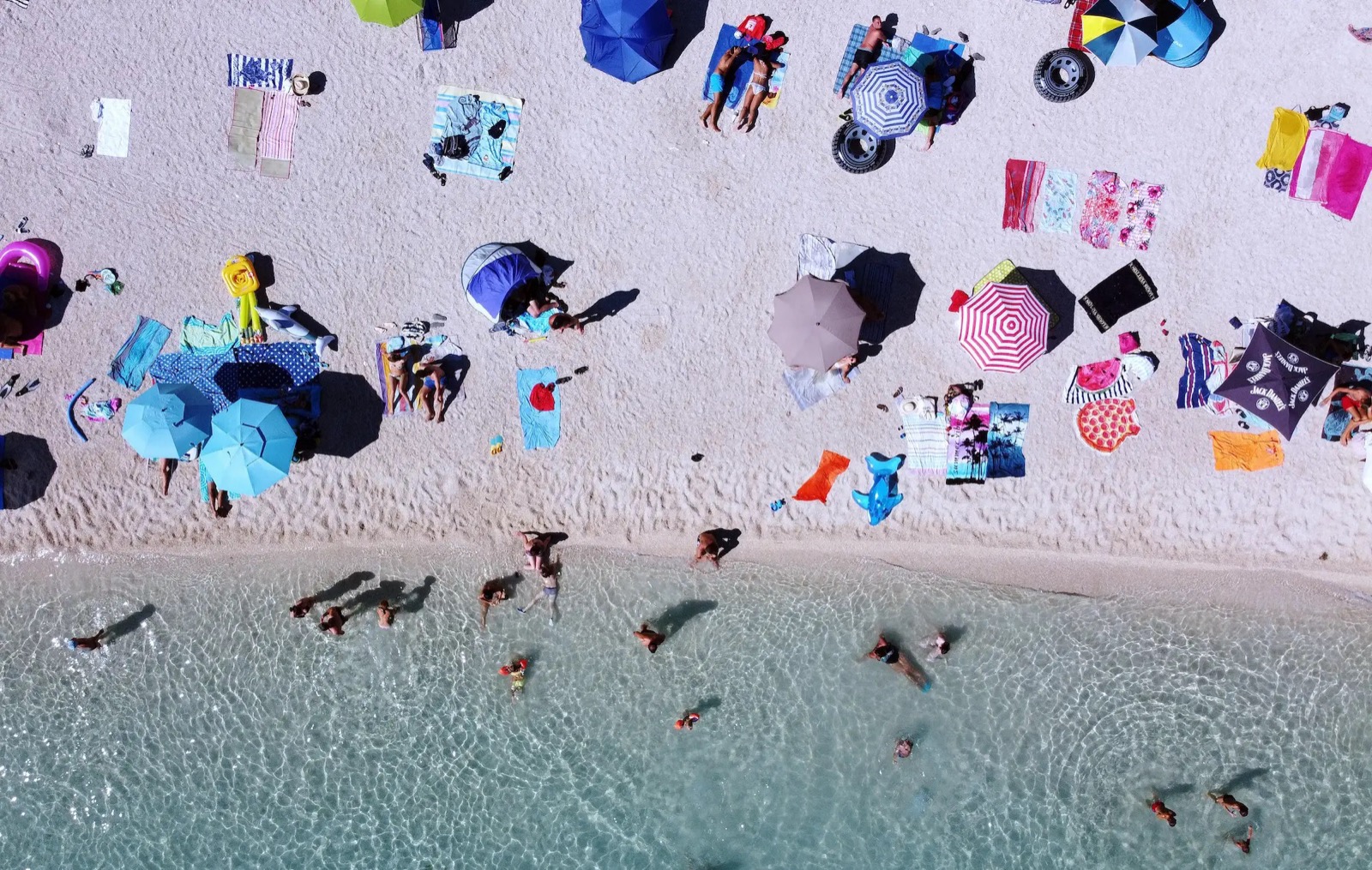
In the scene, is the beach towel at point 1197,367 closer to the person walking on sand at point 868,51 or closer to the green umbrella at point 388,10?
the person walking on sand at point 868,51

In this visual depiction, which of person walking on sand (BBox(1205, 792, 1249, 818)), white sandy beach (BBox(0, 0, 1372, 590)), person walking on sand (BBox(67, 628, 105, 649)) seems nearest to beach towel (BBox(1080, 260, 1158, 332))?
white sandy beach (BBox(0, 0, 1372, 590))

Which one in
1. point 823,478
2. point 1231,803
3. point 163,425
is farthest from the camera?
point 823,478

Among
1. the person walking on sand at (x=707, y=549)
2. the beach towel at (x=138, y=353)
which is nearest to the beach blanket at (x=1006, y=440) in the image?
the person walking on sand at (x=707, y=549)

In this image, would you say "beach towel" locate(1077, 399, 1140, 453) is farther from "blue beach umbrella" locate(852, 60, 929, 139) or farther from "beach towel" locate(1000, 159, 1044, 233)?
"blue beach umbrella" locate(852, 60, 929, 139)

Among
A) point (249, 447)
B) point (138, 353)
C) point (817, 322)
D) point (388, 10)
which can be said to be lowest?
point (249, 447)

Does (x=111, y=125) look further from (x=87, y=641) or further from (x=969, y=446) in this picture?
(x=969, y=446)

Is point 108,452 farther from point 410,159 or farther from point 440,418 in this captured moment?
point 410,159

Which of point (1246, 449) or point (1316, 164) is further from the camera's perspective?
point (1246, 449)

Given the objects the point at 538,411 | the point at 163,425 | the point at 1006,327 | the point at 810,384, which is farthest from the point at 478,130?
the point at 1006,327

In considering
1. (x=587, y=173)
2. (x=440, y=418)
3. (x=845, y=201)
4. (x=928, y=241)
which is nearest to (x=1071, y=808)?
(x=928, y=241)
